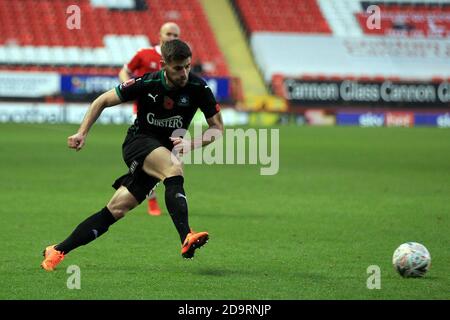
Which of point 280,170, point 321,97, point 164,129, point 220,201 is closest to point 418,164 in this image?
point 280,170

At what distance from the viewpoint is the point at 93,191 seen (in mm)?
14531

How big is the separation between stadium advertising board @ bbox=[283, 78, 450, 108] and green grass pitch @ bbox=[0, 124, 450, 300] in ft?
47.4

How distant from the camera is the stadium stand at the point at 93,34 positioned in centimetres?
3750

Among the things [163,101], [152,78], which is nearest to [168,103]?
[163,101]

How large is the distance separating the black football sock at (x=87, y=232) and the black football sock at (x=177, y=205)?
1.93 ft

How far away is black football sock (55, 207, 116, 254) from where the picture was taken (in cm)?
793

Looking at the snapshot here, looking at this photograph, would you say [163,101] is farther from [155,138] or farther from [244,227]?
[244,227]

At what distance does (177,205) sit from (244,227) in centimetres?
338

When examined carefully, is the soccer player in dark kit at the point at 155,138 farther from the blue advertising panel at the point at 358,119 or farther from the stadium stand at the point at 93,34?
the blue advertising panel at the point at 358,119

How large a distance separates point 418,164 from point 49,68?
801 inches

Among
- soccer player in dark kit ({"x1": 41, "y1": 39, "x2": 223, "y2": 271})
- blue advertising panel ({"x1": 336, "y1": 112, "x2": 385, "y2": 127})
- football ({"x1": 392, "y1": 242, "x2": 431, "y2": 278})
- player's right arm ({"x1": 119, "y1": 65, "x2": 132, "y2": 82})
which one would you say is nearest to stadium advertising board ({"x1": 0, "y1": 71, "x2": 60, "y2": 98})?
blue advertising panel ({"x1": 336, "y1": 112, "x2": 385, "y2": 127})

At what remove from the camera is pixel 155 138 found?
8.04 metres

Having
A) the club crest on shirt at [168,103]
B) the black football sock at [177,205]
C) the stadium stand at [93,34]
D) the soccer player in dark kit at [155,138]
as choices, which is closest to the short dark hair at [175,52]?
the soccer player in dark kit at [155,138]

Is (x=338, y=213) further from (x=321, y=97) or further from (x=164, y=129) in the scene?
(x=321, y=97)
